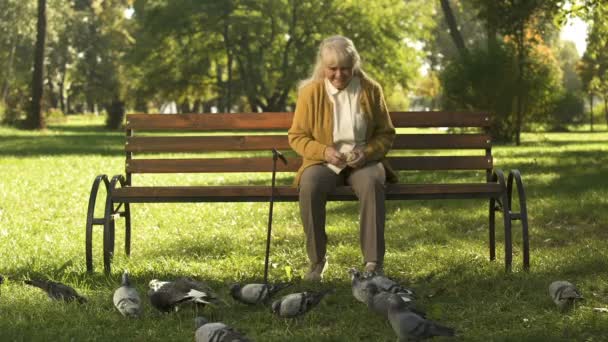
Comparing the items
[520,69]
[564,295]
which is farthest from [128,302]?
[520,69]

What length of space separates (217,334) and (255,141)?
2.92 m

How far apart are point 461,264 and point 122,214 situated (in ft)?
8.65

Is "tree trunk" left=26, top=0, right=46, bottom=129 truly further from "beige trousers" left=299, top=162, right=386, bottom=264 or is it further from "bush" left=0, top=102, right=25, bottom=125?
"beige trousers" left=299, top=162, right=386, bottom=264

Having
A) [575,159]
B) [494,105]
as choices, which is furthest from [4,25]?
[575,159]

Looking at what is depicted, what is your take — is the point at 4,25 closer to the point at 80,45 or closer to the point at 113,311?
the point at 80,45

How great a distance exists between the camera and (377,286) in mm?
4789

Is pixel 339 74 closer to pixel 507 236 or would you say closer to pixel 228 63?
pixel 507 236

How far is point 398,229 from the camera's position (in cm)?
852

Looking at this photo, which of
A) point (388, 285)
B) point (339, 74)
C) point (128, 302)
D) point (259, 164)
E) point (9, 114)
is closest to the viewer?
point (388, 285)

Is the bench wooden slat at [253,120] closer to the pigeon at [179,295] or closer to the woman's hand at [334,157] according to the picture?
the woman's hand at [334,157]

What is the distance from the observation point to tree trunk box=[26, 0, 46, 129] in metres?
30.6

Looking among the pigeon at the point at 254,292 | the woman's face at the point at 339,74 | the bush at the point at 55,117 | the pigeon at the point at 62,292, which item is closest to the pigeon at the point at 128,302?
the pigeon at the point at 62,292

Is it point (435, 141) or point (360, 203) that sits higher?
point (435, 141)

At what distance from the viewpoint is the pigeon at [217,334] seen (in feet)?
12.6
